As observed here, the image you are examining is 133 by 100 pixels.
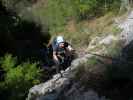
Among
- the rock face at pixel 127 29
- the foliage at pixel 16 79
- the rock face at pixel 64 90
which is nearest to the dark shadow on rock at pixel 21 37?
the foliage at pixel 16 79

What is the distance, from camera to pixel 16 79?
1160 centimetres

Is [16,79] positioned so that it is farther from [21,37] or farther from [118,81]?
[21,37]

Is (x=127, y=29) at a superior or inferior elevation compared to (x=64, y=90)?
superior

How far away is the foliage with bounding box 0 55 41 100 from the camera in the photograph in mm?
11227

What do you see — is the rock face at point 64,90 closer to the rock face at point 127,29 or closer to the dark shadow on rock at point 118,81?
the dark shadow on rock at point 118,81

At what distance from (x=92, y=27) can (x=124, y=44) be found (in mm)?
5436

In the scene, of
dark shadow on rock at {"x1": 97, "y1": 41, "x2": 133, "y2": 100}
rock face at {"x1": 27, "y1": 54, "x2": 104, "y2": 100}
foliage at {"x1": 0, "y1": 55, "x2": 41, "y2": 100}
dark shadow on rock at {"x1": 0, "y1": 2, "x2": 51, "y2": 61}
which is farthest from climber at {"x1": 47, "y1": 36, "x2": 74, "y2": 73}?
dark shadow on rock at {"x1": 0, "y1": 2, "x2": 51, "y2": 61}

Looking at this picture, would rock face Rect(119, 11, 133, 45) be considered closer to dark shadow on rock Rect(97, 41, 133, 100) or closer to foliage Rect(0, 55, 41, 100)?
dark shadow on rock Rect(97, 41, 133, 100)

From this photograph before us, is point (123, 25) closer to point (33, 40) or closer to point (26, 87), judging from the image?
point (26, 87)

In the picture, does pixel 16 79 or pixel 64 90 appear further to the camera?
pixel 16 79

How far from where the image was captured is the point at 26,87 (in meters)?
11.6

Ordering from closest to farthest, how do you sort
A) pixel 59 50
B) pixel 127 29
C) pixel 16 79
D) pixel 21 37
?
pixel 59 50 < pixel 16 79 < pixel 127 29 < pixel 21 37

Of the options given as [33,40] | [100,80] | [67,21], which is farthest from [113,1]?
[100,80]

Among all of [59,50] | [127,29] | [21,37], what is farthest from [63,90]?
[21,37]
